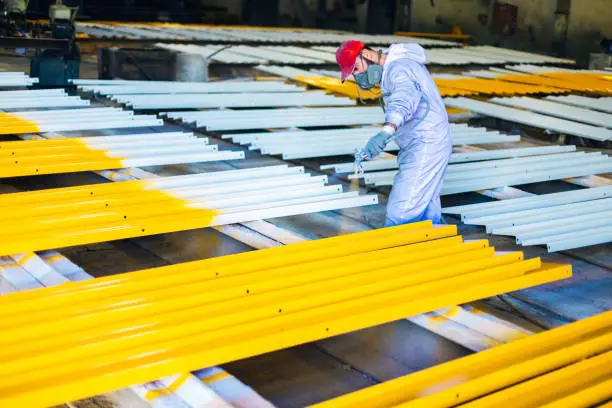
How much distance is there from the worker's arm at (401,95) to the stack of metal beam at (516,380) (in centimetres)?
172

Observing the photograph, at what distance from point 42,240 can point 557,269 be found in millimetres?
→ 2906

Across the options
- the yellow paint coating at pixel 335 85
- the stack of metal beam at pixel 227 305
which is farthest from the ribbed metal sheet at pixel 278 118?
the stack of metal beam at pixel 227 305

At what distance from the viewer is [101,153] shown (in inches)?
255

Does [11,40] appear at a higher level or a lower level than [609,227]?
higher

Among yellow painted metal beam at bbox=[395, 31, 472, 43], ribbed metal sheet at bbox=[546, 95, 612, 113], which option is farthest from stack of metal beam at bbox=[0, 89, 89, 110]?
yellow painted metal beam at bbox=[395, 31, 472, 43]

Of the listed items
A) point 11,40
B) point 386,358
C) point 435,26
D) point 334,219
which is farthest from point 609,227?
point 435,26

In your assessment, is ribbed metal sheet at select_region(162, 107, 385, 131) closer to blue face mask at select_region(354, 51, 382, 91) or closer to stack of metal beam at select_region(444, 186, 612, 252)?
stack of metal beam at select_region(444, 186, 612, 252)

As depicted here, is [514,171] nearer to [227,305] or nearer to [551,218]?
[551,218]

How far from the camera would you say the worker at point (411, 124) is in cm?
504

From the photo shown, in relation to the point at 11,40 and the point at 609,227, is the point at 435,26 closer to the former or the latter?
the point at 11,40

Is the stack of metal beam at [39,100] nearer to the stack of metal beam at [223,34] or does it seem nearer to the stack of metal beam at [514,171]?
the stack of metal beam at [514,171]

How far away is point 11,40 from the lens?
9.28m

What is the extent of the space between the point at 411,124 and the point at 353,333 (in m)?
1.77

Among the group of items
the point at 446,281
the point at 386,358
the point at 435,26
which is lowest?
the point at 386,358
